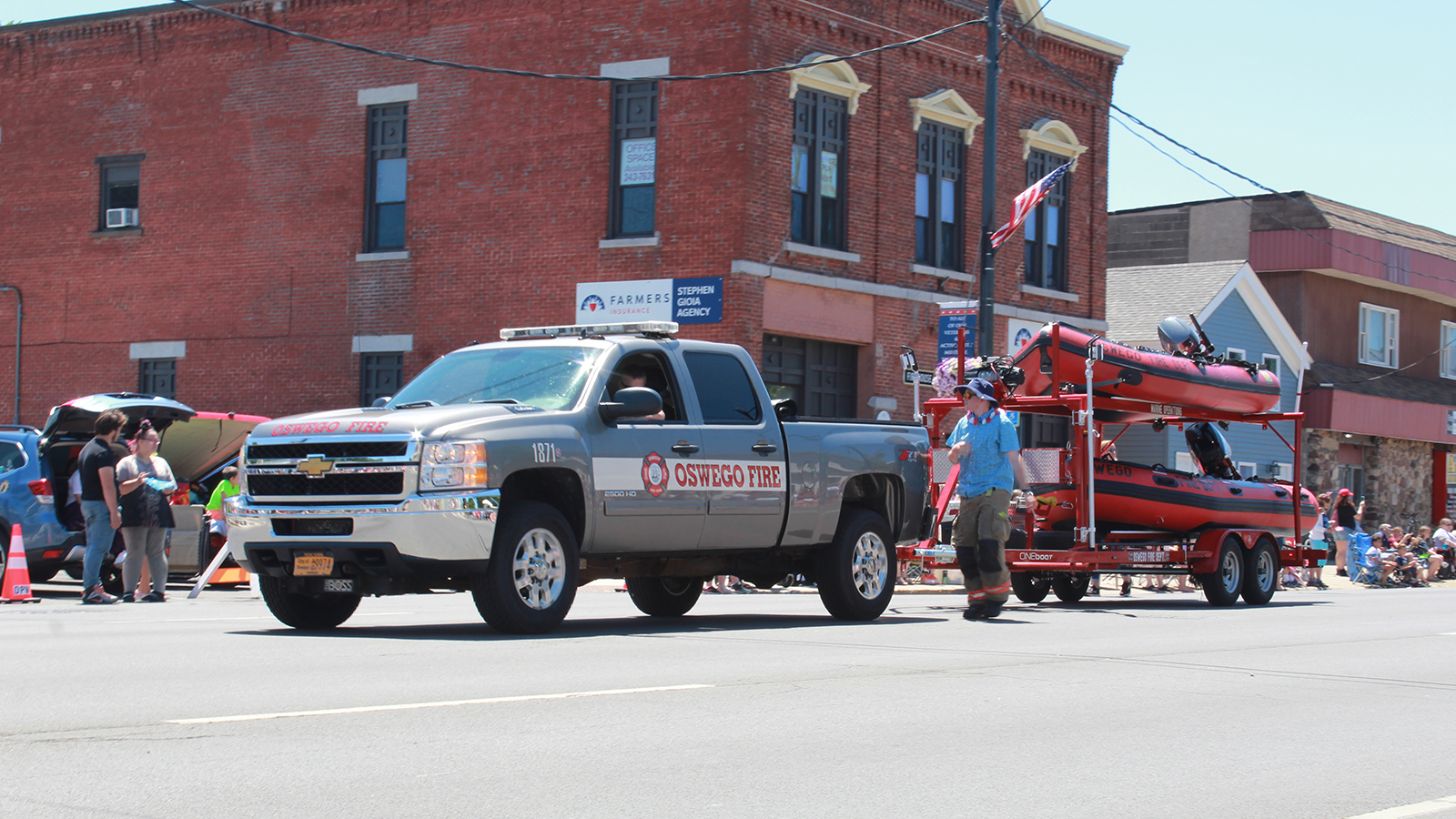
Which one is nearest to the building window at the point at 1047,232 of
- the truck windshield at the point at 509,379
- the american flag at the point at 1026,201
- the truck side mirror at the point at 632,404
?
the american flag at the point at 1026,201

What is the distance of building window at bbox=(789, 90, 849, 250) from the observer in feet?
84.4

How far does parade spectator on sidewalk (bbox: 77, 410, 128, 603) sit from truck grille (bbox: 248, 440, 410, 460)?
5.01 m

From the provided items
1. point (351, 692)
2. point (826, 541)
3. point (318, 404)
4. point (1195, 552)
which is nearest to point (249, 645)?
point (351, 692)

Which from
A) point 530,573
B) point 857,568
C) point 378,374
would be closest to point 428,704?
point 530,573

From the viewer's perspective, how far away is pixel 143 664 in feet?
28.8

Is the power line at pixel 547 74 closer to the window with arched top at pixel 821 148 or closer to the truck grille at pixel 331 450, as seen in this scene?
the window with arched top at pixel 821 148

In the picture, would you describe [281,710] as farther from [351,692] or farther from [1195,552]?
[1195,552]

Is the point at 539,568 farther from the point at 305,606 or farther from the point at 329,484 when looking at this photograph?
the point at 305,606

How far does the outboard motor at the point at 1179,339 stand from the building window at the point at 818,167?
28.5ft

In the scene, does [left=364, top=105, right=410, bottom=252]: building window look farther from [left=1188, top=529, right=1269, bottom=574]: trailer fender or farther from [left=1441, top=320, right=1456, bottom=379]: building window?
[left=1441, top=320, right=1456, bottom=379]: building window

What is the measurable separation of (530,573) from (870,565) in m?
3.44

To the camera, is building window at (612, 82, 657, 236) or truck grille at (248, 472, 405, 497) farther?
building window at (612, 82, 657, 236)

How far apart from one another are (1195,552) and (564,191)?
12.9 meters

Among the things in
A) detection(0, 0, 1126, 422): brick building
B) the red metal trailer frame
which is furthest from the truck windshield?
detection(0, 0, 1126, 422): brick building
